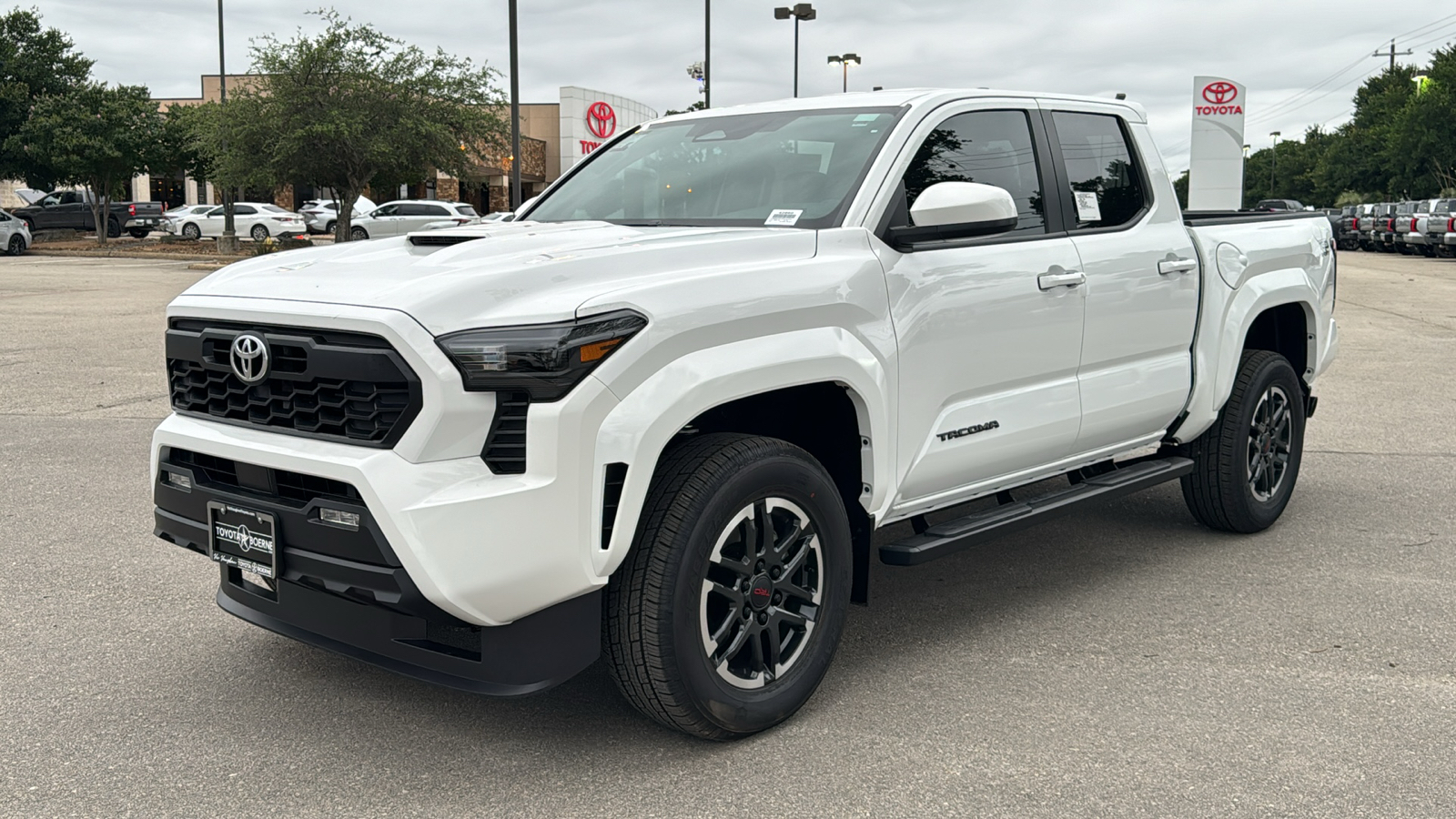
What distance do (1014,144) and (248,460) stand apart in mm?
2980

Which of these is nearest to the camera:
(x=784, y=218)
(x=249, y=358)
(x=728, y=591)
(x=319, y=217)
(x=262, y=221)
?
(x=249, y=358)

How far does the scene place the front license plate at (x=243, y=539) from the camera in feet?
11.3

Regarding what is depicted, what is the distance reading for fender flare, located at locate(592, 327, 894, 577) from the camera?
328cm

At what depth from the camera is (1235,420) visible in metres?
5.80

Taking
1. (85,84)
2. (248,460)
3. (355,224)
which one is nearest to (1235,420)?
Answer: (248,460)

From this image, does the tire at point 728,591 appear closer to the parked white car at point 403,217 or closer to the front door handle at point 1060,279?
the front door handle at point 1060,279

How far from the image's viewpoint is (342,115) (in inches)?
1243

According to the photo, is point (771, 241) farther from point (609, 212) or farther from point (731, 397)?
point (609, 212)

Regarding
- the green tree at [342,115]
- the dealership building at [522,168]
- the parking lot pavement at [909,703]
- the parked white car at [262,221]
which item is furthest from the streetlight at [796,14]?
the parking lot pavement at [909,703]

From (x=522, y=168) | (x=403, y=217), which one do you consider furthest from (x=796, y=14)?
(x=522, y=168)

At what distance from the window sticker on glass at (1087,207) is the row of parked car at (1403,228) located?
36.0 metres

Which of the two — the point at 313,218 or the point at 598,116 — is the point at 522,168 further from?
the point at 598,116

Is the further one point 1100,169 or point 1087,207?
point 1100,169

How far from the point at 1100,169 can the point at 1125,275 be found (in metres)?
0.51
